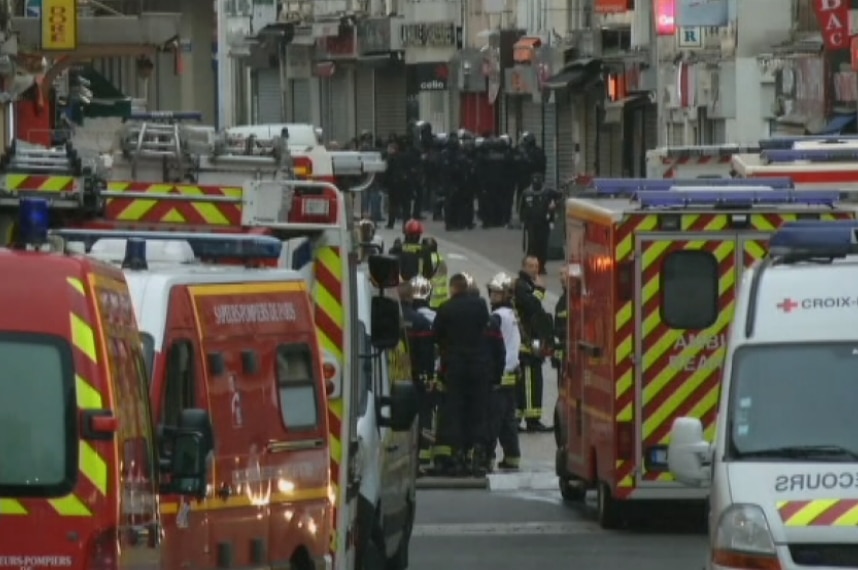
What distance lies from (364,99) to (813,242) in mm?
71702

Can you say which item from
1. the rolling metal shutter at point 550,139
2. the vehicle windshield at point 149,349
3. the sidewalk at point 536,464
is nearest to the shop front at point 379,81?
the rolling metal shutter at point 550,139

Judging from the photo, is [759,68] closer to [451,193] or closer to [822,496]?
[451,193]

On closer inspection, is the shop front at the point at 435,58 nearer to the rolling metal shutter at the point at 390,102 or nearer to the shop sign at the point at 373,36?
the shop sign at the point at 373,36

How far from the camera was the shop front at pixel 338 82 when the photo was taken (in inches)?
3201

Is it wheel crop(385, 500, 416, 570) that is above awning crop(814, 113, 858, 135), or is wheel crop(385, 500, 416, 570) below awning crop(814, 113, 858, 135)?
below

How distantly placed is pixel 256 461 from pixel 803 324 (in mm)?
2306

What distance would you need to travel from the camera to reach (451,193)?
57219mm

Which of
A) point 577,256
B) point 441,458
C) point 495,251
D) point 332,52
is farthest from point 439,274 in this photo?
point 332,52

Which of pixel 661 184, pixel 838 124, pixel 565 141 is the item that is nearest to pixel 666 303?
pixel 661 184

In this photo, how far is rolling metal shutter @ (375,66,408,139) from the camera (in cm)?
8194

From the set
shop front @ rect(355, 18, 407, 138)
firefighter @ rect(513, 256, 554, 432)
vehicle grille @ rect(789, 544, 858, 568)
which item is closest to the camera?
vehicle grille @ rect(789, 544, 858, 568)

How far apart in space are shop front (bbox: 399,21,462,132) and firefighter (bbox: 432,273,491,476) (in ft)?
164

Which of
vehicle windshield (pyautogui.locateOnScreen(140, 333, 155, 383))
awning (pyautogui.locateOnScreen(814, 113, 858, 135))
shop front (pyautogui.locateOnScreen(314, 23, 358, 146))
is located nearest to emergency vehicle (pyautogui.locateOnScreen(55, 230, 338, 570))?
vehicle windshield (pyautogui.locateOnScreen(140, 333, 155, 383))

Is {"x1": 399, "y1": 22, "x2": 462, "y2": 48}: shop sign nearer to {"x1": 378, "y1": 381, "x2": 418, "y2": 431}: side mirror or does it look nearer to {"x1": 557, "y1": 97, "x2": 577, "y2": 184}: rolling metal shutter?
{"x1": 557, "y1": 97, "x2": 577, "y2": 184}: rolling metal shutter
